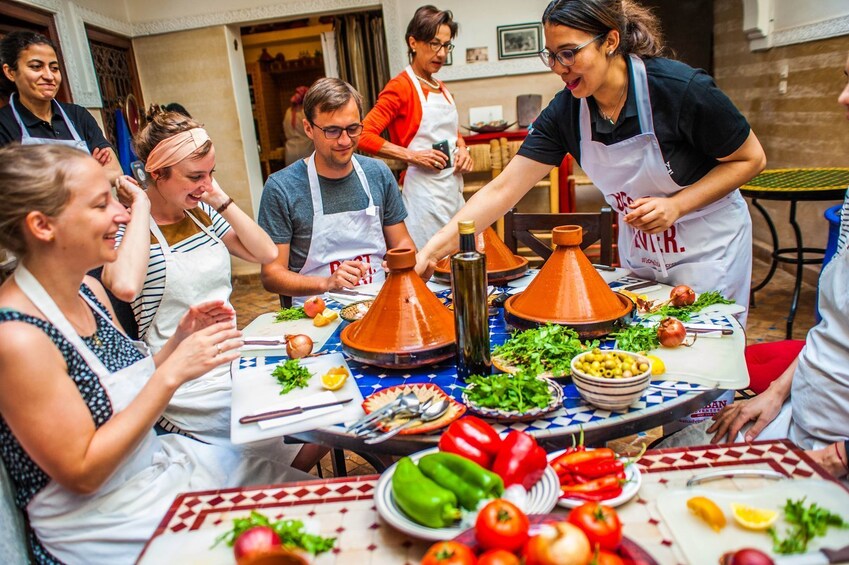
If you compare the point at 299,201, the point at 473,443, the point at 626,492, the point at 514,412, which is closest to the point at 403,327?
the point at 514,412

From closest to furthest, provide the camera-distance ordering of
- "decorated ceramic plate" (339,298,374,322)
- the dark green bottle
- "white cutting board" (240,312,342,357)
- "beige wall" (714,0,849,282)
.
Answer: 1. the dark green bottle
2. "white cutting board" (240,312,342,357)
3. "decorated ceramic plate" (339,298,374,322)
4. "beige wall" (714,0,849,282)

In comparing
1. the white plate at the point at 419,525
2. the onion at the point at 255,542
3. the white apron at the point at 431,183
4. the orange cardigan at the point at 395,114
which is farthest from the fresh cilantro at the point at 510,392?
the white apron at the point at 431,183

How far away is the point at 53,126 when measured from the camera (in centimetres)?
409

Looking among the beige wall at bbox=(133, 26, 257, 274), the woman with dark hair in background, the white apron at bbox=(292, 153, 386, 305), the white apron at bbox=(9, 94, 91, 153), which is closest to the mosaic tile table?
the white apron at bbox=(292, 153, 386, 305)

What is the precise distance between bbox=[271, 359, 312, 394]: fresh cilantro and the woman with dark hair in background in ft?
7.36

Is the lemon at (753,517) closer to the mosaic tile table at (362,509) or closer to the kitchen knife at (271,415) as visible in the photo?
the mosaic tile table at (362,509)

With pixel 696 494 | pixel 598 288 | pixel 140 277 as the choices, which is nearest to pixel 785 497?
pixel 696 494

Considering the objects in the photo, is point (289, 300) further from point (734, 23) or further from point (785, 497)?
point (734, 23)

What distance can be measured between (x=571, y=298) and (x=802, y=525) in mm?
926

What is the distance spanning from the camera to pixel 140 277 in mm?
2098

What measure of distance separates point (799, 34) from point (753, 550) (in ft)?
19.3

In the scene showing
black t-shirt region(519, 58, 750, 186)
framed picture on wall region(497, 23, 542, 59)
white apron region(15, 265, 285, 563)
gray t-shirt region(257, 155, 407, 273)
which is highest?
A: framed picture on wall region(497, 23, 542, 59)

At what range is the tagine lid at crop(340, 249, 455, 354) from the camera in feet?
5.68

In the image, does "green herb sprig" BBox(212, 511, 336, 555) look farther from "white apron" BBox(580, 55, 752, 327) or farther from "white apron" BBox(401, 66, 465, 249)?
"white apron" BBox(401, 66, 465, 249)
